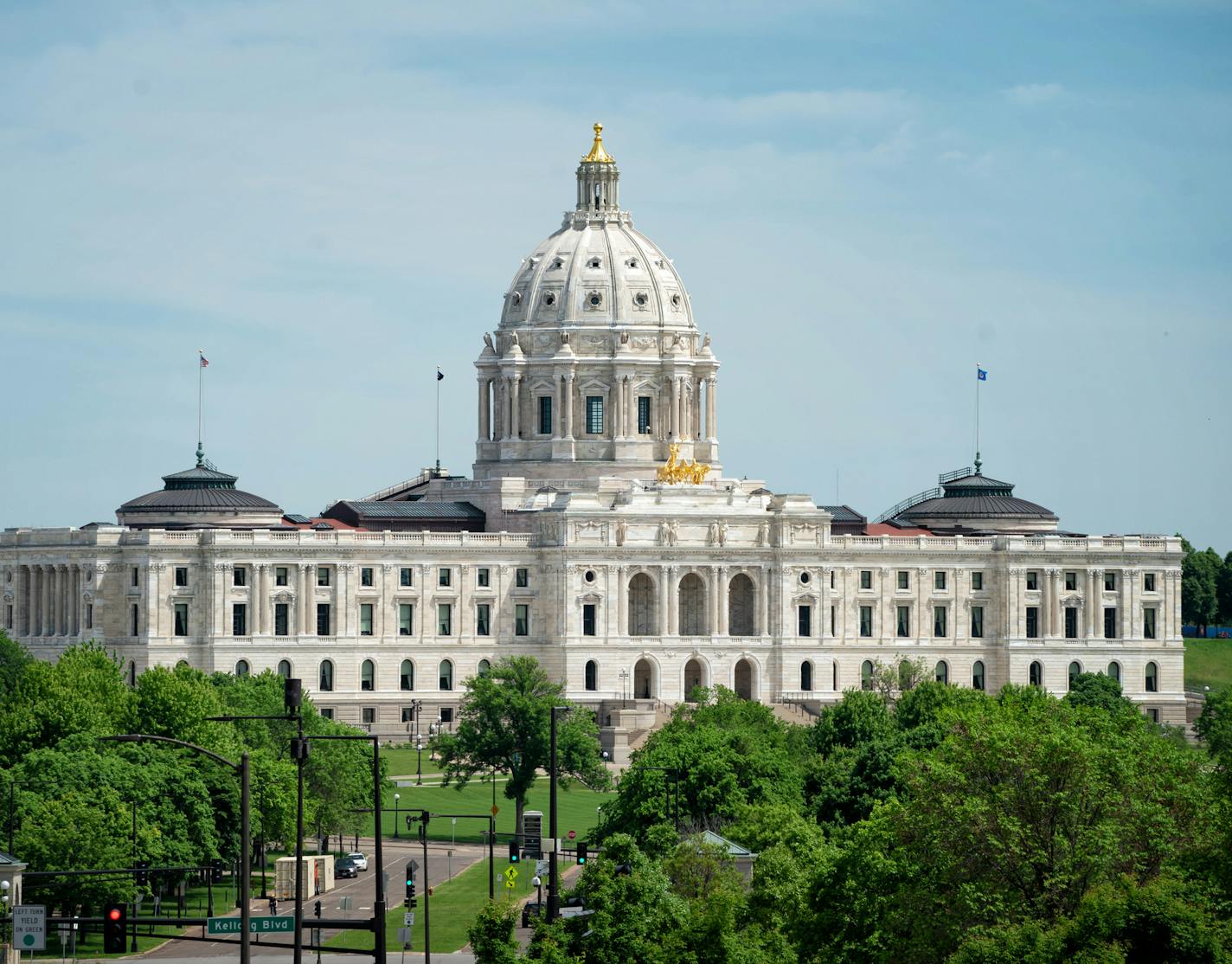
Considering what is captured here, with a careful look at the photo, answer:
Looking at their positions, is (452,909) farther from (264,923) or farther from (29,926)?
(264,923)

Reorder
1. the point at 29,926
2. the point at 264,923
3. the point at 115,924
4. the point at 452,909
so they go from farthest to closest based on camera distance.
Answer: the point at 452,909 → the point at 29,926 → the point at 264,923 → the point at 115,924

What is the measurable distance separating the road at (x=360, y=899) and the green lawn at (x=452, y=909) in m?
0.95

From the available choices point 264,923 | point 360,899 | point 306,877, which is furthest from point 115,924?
point 306,877

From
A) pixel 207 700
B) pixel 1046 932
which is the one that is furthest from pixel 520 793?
pixel 1046 932

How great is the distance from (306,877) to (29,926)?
124 feet

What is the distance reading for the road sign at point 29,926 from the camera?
125 meters

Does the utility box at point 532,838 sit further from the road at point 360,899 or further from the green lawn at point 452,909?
the road at point 360,899

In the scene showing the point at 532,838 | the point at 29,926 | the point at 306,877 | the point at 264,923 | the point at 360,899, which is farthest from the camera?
the point at 306,877

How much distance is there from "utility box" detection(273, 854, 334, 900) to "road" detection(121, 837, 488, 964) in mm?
524

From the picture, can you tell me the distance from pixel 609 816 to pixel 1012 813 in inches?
1828

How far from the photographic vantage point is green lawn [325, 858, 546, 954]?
149250 millimetres

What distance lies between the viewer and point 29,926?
125125 mm

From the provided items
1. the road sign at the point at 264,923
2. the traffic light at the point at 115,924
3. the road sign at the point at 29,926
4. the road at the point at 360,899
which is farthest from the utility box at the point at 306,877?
the traffic light at the point at 115,924

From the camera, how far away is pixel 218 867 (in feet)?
508
